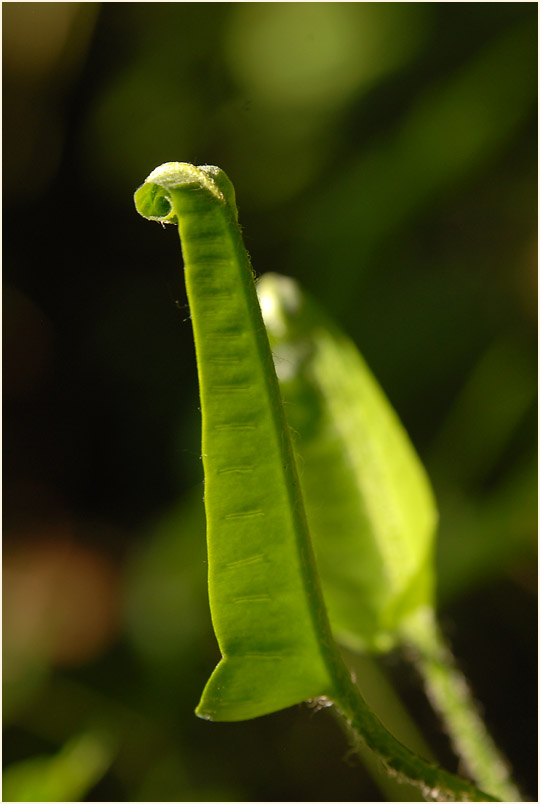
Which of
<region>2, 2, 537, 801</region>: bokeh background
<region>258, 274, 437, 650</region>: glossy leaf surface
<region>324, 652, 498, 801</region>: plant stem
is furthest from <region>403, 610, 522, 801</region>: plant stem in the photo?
<region>2, 2, 537, 801</region>: bokeh background

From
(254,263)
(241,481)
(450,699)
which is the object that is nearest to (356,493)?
(450,699)

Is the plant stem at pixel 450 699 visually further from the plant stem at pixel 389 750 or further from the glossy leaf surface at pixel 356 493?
the plant stem at pixel 389 750

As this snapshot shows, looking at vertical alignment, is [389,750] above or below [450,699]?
above

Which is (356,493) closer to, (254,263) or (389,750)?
(389,750)

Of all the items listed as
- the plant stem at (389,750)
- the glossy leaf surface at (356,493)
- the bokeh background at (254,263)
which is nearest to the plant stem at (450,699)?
the glossy leaf surface at (356,493)

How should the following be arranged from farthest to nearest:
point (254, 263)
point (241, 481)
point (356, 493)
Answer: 1. point (254, 263)
2. point (356, 493)
3. point (241, 481)

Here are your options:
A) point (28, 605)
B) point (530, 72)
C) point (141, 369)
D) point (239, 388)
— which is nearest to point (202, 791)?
point (28, 605)
